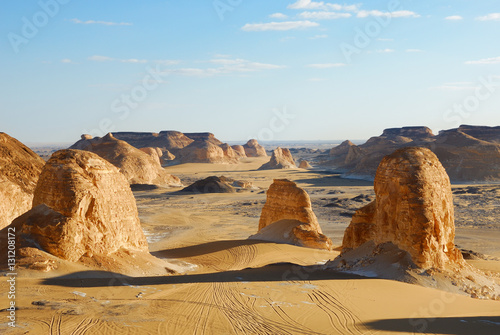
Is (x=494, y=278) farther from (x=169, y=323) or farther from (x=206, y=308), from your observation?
(x=169, y=323)

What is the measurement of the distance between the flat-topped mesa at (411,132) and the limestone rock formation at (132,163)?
211 ft

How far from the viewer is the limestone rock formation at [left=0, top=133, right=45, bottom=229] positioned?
55.8ft

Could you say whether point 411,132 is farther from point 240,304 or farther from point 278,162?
point 240,304

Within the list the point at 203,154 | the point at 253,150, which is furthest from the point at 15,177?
the point at 253,150

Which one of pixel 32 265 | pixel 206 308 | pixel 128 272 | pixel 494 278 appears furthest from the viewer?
pixel 494 278

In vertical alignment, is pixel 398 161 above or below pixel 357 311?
above

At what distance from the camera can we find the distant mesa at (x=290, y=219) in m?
19.9

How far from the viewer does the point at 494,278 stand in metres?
13.8

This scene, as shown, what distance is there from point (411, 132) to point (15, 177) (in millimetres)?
94937

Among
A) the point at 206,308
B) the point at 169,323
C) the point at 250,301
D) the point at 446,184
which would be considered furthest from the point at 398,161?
the point at 169,323

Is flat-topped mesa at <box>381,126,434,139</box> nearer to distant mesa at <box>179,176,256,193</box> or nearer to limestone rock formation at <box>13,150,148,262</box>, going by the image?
distant mesa at <box>179,176,256,193</box>

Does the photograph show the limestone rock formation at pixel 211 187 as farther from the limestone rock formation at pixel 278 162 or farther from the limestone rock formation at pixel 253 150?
the limestone rock formation at pixel 253 150

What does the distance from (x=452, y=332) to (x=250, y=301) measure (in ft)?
13.9

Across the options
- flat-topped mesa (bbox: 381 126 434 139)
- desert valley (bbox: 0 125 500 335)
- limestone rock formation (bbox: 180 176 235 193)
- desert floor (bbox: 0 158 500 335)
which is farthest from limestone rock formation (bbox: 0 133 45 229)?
flat-topped mesa (bbox: 381 126 434 139)
